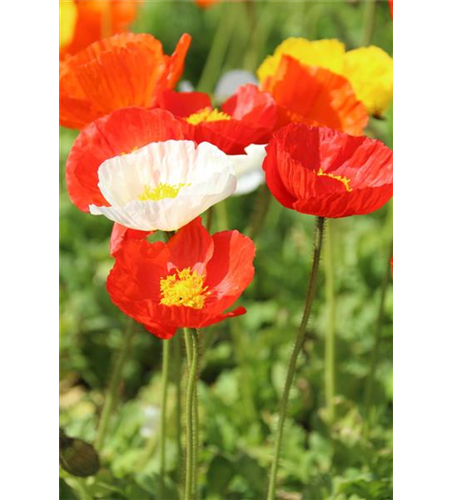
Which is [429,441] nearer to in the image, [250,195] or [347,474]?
[347,474]

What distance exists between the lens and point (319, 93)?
1054 millimetres

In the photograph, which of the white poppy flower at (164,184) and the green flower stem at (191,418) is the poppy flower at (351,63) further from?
the green flower stem at (191,418)

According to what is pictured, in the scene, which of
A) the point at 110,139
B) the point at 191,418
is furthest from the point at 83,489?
the point at 110,139

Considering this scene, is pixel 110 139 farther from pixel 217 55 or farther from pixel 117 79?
pixel 217 55

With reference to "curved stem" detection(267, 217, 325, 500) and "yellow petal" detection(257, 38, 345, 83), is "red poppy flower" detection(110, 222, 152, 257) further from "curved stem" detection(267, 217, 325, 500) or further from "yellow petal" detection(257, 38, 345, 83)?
"yellow petal" detection(257, 38, 345, 83)

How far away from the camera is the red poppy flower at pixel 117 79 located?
3.22ft

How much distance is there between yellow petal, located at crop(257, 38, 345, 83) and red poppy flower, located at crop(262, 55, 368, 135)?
0.14 ft

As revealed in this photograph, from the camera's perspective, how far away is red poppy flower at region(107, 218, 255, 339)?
78 centimetres

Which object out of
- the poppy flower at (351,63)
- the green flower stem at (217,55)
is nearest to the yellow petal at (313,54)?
the poppy flower at (351,63)

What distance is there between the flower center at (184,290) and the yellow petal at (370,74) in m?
0.40

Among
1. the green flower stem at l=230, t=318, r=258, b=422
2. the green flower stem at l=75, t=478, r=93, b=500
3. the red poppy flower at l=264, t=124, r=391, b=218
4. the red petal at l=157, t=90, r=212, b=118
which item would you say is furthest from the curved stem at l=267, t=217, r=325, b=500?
→ the green flower stem at l=230, t=318, r=258, b=422

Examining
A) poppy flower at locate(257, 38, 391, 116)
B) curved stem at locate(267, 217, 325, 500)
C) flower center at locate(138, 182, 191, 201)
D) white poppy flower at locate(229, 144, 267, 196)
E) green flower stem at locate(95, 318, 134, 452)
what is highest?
poppy flower at locate(257, 38, 391, 116)
